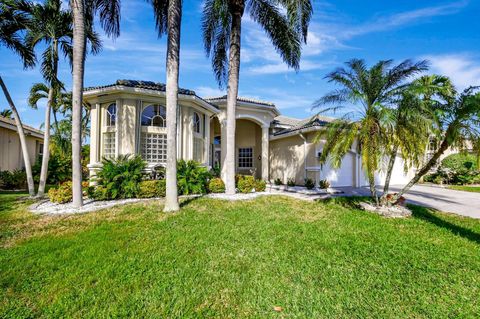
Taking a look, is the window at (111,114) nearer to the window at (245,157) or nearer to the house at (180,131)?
the house at (180,131)

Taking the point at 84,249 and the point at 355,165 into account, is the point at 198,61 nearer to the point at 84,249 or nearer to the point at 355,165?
the point at 84,249

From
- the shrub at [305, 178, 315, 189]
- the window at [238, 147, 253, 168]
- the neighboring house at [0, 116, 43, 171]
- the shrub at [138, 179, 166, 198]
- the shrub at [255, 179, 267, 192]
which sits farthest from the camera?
the window at [238, 147, 253, 168]

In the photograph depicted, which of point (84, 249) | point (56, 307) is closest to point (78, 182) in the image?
point (84, 249)

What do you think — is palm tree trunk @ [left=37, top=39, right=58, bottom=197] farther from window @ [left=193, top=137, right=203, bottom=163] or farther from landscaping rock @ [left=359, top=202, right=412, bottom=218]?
landscaping rock @ [left=359, top=202, right=412, bottom=218]

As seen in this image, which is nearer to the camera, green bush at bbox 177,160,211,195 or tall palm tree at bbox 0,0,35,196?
tall palm tree at bbox 0,0,35,196

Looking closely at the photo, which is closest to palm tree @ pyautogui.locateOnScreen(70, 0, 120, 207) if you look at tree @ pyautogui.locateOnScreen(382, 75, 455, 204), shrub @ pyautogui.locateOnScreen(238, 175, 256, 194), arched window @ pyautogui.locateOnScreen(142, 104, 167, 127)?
arched window @ pyautogui.locateOnScreen(142, 104, 167, 127)

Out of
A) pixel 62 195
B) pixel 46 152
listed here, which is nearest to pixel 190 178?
pixel 62 195

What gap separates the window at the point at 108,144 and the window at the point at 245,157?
10.5 meters

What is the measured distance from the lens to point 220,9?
9.42m

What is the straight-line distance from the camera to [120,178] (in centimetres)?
972

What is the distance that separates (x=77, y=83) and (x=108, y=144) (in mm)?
4169

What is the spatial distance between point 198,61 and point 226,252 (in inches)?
436

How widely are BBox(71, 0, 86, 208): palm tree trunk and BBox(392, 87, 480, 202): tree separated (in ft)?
39.9

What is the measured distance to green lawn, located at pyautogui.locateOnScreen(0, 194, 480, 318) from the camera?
3.06 m
